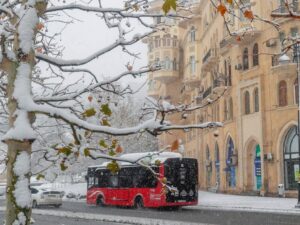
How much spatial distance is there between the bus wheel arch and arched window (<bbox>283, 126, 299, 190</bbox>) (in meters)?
12.1

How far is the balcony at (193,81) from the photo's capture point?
58.6 meters

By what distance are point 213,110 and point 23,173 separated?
4682cm

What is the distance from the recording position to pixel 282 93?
37.6 meters

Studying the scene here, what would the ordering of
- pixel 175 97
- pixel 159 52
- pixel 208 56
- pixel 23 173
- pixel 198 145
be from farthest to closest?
pixel 175 97, pixel 159 52, pixel 198 145, pixel 208 56, pixel 23 173

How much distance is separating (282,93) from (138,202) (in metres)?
14.2

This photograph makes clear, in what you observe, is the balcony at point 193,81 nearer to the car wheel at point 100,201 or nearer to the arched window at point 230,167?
the arched window at point 230,167

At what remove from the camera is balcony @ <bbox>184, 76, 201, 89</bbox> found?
58594 mm

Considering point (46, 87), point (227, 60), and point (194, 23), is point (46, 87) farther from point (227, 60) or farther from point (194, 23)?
point (194, 23)

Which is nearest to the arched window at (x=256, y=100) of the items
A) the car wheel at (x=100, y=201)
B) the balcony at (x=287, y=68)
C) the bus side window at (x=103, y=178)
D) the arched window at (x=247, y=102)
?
the arched window at (x=247, y=102)

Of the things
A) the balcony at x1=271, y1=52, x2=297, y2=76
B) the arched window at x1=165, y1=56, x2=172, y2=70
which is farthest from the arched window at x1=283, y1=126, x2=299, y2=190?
the arched window at x1=165, y1=56, x2=172, y2=70

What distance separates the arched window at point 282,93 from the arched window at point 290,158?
203 centimetres

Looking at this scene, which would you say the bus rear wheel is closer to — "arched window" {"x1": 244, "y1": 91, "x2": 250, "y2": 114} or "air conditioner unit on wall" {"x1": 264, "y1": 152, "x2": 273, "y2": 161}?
"air conditioner unit on wall" {"x1": 264, "y1": 152, "x2": 273, "y2": 161}

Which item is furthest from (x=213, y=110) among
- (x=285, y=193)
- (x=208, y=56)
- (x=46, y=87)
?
(x=46, y=87)

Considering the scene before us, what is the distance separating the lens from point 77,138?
16.4 ft
